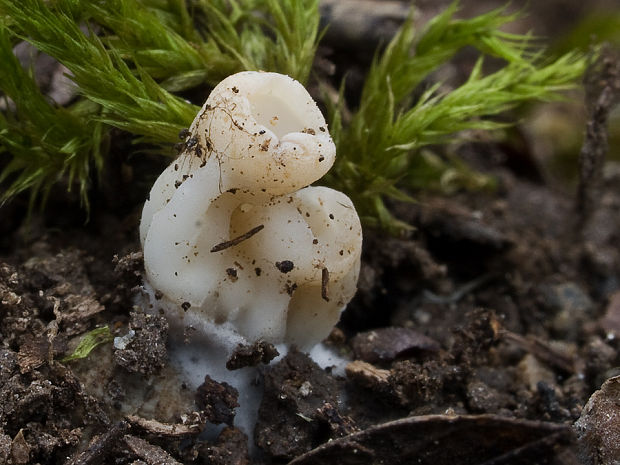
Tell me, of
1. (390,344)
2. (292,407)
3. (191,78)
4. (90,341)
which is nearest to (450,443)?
(292,407)

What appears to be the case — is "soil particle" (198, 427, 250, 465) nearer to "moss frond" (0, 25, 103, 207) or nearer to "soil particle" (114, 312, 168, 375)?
"soil particle" (114, 312, 168, 375)

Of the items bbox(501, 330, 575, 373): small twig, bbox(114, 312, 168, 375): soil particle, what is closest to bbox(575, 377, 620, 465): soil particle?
bbox(501, 330, 575, 373): small twig

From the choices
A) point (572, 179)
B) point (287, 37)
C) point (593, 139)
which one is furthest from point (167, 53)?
point (572, 179)

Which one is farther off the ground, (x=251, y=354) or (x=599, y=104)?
(x=599, y=104)

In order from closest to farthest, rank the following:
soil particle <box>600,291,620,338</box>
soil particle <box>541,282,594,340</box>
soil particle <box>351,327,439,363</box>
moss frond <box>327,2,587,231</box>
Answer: soil particle <box>351,327,439,363</box>, moss frond <box>327,2,587,231</box>, soil particle <box>600,291,620,338</box>, soil particle <box>541,282,594,340</box>

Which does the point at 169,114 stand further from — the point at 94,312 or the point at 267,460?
the point at 267,460

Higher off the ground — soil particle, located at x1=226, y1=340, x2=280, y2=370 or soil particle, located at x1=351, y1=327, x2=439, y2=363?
soil particle, located at x1=226, y1=340, x2=280, y2=370

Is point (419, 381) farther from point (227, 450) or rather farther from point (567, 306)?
point (567, 306)
